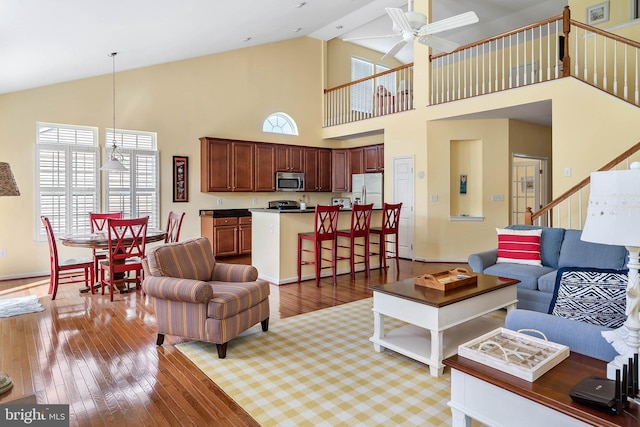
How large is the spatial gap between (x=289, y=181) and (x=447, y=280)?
229 inches

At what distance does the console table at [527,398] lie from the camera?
1.36 m

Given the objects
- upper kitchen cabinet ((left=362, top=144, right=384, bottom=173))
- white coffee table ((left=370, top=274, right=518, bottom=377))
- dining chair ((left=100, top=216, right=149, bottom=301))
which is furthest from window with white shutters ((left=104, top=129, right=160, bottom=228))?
white coffee table ((left=370, top=274, right=518, bottom=377))

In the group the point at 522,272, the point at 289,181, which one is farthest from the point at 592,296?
the point at 289,181

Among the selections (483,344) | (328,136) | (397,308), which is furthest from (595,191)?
(328,136)

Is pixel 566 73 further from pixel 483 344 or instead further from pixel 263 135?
pixel 263 135

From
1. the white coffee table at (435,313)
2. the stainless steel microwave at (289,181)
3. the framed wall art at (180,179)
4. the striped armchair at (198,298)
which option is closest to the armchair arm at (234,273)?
the striped armchair at (198,298)

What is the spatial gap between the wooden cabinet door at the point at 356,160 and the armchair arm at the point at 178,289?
248 inches

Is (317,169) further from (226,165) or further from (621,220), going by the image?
(621,220)

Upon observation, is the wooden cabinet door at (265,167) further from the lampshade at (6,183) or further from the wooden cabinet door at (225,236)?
the lampshade at (6,183)

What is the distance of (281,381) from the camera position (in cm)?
262

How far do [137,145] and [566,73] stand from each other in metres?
6.80

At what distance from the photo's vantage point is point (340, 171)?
30.1ft

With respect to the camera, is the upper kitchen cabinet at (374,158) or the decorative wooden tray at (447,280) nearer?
the decorative wooden tray at (447,280)

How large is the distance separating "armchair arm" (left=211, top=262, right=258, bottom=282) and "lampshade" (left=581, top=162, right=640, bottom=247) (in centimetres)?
269
